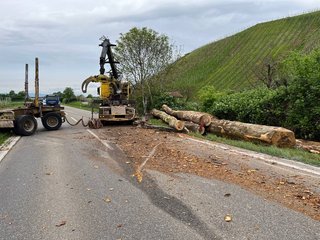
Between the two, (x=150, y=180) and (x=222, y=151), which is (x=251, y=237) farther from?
(x=222, y=151)

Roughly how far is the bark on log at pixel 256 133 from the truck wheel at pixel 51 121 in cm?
799

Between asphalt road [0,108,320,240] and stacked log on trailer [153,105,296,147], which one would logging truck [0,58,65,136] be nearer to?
stacked log on trailer [153,105,296,147]

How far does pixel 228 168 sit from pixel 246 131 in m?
5.00

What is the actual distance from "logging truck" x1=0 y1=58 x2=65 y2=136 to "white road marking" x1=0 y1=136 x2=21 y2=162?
794 mm

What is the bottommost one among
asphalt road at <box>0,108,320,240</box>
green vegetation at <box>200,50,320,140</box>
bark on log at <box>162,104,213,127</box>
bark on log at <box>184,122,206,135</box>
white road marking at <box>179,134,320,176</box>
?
asphalt road at <box>0,108,320,240</box>

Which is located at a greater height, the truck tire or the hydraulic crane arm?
the hydraulic crane arm

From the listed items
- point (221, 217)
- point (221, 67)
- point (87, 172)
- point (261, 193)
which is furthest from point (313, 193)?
point (221, 67)

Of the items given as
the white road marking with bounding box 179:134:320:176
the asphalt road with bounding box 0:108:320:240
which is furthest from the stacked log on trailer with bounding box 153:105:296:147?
the asphalt road with bounding box 0:108:320:240

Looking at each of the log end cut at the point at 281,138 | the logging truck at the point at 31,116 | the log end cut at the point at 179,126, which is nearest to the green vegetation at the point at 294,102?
the log end cut at the point at 281,138

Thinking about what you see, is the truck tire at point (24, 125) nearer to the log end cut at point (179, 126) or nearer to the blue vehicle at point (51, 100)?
the blue vehicle at point (51, 100)

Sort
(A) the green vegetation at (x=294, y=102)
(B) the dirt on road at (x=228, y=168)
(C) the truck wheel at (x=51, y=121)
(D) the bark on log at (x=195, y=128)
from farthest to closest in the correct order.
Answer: (C) the truck wheel at (x=51, y=121), (D) the bark on log at (x=195, y=128), (A) the green vegetation at (x=294, y=102), (B) the dirt on road at (x=228, y=168)

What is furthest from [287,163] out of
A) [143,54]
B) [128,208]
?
[143,54]

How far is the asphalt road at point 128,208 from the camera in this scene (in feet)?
16.2

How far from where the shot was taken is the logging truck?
17.0 m
